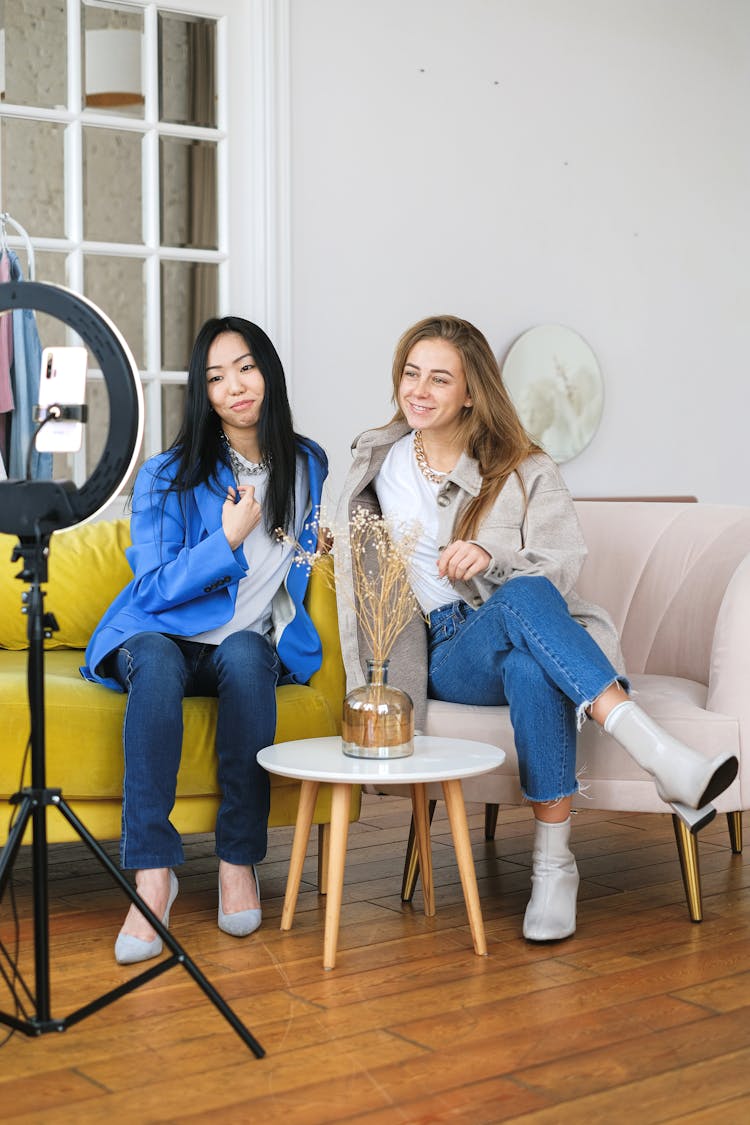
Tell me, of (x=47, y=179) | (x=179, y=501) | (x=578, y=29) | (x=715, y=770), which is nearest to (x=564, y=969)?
(x=715, y=770)

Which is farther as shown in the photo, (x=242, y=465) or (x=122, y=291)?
(x=122, y=291)

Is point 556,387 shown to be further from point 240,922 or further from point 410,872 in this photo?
point 240,922

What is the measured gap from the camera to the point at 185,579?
2477 millimetres

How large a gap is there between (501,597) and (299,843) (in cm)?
57

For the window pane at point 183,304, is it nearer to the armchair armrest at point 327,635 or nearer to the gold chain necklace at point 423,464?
the gold chain necklace at point 423,464

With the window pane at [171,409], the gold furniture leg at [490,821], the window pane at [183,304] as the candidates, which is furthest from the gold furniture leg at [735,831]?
the window pane at [183,304]

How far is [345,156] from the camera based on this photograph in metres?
4.07

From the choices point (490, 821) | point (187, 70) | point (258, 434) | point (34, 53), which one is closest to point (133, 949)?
point (258, 434)

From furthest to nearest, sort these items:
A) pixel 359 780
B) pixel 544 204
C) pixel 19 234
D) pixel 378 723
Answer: pixel 544 204, pixel 19 234, pixel 378 723, pixel 359 780

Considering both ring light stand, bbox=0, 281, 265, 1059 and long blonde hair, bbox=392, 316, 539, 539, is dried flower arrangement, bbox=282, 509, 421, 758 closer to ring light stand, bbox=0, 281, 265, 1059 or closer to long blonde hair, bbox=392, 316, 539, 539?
long blonde hair, bbox=392, 316, 539, 539

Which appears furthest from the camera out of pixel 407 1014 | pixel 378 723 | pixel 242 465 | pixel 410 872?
pixel 242 465

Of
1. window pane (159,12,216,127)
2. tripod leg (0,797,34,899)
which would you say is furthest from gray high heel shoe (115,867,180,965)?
window pane (159,12,216,127)

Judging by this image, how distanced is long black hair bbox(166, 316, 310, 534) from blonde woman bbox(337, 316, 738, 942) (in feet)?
0.47

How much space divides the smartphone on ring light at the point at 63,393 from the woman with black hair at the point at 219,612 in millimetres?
686
